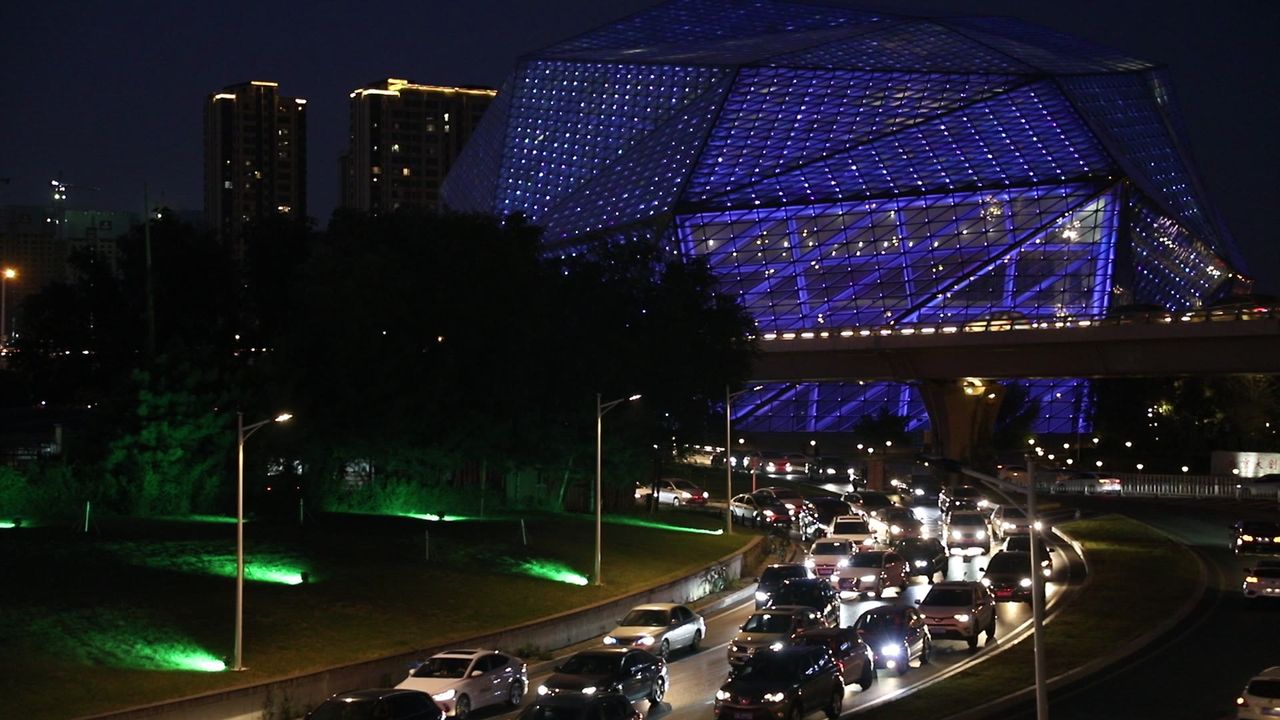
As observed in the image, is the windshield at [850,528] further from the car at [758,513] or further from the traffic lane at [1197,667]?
the traffic lane at [1197,667]

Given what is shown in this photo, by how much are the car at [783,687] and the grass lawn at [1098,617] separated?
1.08 m

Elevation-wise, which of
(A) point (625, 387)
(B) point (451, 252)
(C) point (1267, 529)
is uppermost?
(B) point (451, 252)

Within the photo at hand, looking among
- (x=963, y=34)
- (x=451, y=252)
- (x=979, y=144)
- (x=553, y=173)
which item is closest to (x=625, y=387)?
(x=451, y=252)

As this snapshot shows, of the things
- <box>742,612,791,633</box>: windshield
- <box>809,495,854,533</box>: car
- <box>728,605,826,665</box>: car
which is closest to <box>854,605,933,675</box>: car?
<box>728,605,826,665</box>: car

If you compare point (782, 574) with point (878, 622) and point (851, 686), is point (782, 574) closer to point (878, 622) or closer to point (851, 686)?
point (878, 622)

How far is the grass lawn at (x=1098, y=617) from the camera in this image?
3086cm

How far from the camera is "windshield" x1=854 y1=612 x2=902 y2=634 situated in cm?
3506

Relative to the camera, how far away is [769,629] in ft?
120

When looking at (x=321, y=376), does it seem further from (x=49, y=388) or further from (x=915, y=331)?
(x=915, y=331)

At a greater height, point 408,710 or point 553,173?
point 553,173

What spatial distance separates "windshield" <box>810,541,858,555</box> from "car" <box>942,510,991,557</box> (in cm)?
869

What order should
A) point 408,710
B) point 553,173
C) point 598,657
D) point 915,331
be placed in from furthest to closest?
point 553,173, point 915,331, point 598,657, point 408,710

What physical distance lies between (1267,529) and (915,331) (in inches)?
1253

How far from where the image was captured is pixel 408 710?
26781mm
